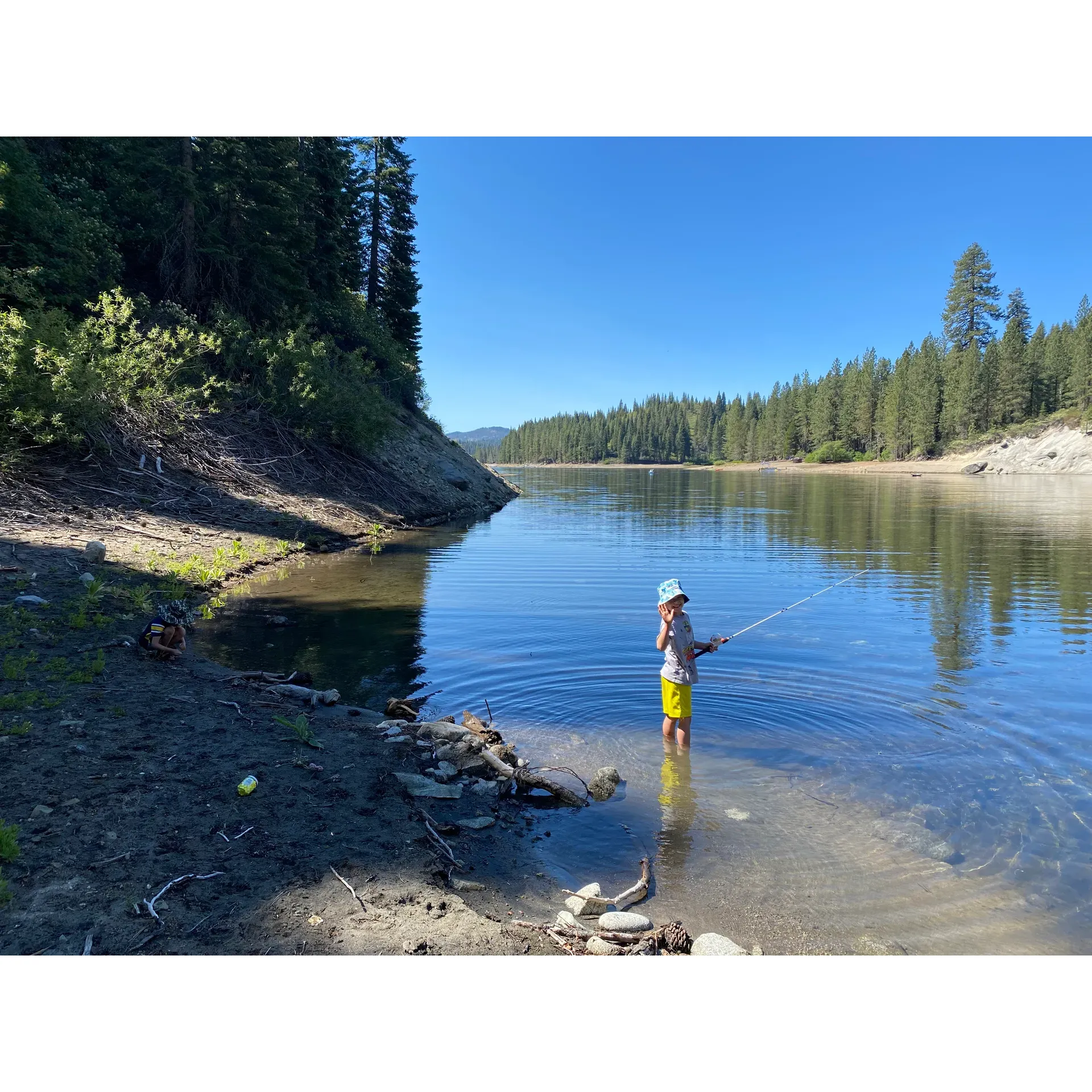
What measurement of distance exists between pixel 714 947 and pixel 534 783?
105 inches

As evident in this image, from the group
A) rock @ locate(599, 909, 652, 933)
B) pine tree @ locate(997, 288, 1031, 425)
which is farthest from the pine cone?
pine tree @ locate(997, 288, 1031, 425)

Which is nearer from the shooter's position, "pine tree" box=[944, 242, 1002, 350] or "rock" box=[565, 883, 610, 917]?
"rock" box=[565, 883, 610, 917]

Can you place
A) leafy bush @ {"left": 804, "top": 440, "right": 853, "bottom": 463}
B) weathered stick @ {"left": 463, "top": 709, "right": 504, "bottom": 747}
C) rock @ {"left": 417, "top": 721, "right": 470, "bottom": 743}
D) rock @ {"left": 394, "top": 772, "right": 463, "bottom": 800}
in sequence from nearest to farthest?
rock @ {"left": 394, "top": 772, "right": 463, "bottom": 800}, rock @ {"left": 417, "top": 721, "right": 470, "bottom": 743}, weathered stick @ {"left": 463, "top": 709, "right": 504, "bottom": 747}, leafy bush @ {"left": 804, "top": 440, "right": 853, "bottom": 463}

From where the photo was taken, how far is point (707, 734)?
339 inches

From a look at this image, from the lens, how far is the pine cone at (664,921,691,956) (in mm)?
4391

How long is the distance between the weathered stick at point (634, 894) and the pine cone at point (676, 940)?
499mm

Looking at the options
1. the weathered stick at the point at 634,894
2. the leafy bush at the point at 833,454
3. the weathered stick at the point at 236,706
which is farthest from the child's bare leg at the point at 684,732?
the leafy bush at the point at 833,454

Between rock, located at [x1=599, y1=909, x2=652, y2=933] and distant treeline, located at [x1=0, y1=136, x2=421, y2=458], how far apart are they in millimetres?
16004

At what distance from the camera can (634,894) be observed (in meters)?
5.07

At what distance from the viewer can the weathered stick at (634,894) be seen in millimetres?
4934

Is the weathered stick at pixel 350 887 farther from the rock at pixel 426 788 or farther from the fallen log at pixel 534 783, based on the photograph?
the fallen log at pixel 534 783

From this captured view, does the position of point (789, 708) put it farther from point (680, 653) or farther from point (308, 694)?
point (308, 694)

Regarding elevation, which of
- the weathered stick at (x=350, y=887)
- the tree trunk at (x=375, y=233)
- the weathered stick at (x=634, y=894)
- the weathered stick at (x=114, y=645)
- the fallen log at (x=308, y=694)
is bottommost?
the weathered stick at (x=634, y=894)

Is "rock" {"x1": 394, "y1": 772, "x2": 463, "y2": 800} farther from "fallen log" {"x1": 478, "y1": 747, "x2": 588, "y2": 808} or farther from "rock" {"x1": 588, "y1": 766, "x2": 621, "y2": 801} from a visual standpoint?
"rock" {"x1": 588, "y1": 766, "x2": 621, "y2": 801}
